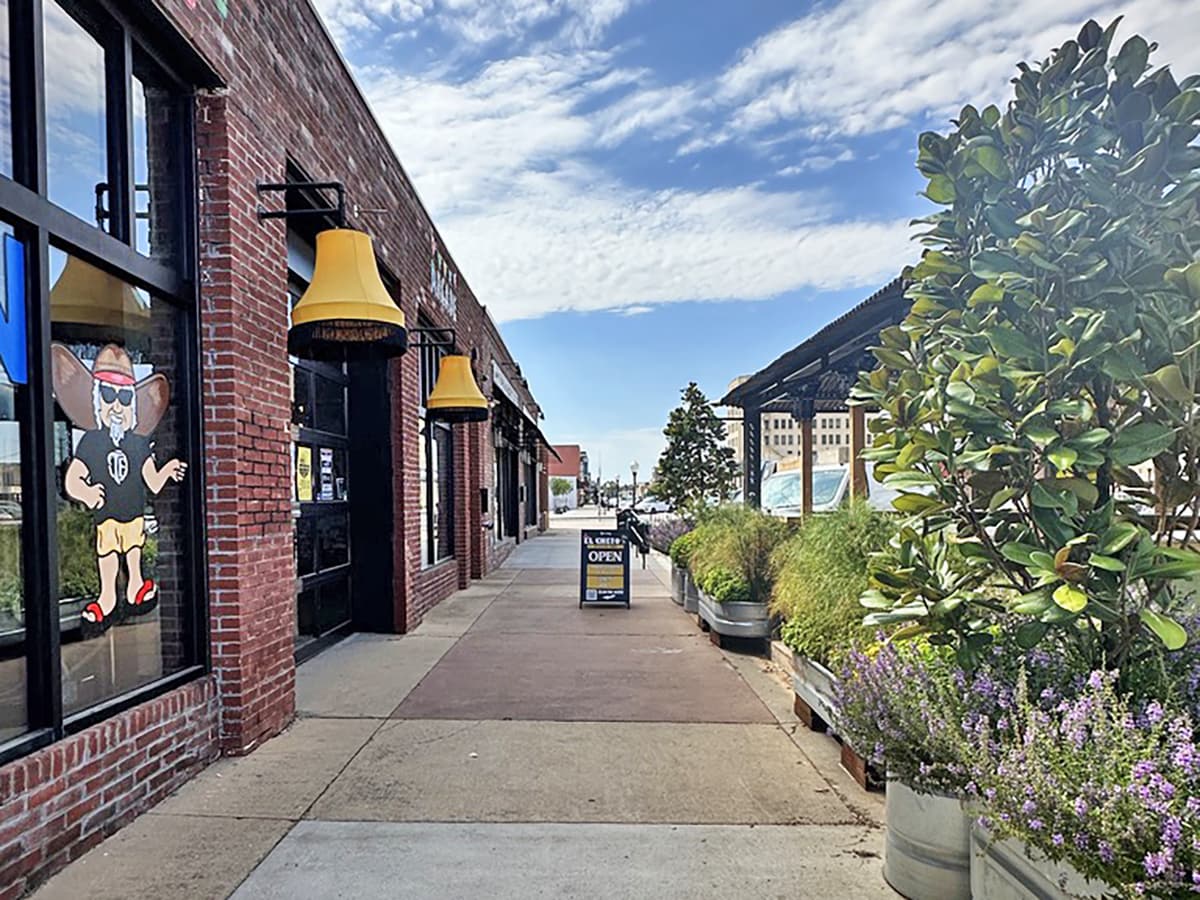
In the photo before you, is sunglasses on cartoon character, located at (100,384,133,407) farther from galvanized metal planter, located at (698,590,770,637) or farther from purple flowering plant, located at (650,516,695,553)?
purple flowering plant, located at (650,516,695,553)

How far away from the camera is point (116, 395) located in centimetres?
436

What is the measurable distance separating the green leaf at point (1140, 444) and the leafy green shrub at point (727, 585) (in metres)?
6.05

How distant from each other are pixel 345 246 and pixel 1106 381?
437cm

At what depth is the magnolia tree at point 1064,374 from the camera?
2.63 meters

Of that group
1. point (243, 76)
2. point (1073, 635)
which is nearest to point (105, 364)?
point (243, 76)

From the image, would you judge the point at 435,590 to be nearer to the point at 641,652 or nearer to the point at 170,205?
the point at 641,652

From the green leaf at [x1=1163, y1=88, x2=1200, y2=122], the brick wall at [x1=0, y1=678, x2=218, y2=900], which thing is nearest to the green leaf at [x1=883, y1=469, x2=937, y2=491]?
the green leaf at [x1=1163, y1=88, x2=1200, y2=122]

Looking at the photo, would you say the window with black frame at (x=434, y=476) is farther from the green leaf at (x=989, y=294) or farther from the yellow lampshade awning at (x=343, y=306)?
the green leaf at (x=989, y=294)

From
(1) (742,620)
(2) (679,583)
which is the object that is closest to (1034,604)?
→ (1) (742,620)

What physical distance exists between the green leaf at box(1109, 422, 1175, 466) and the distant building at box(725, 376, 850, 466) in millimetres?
11293

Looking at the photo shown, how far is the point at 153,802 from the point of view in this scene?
4.30 metres

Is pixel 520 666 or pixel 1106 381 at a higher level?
pixel 1106 381

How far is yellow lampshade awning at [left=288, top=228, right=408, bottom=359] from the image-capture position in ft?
17.5

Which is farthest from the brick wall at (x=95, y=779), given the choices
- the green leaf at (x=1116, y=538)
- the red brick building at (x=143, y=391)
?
the green leaf at (x=1116, y=538)
